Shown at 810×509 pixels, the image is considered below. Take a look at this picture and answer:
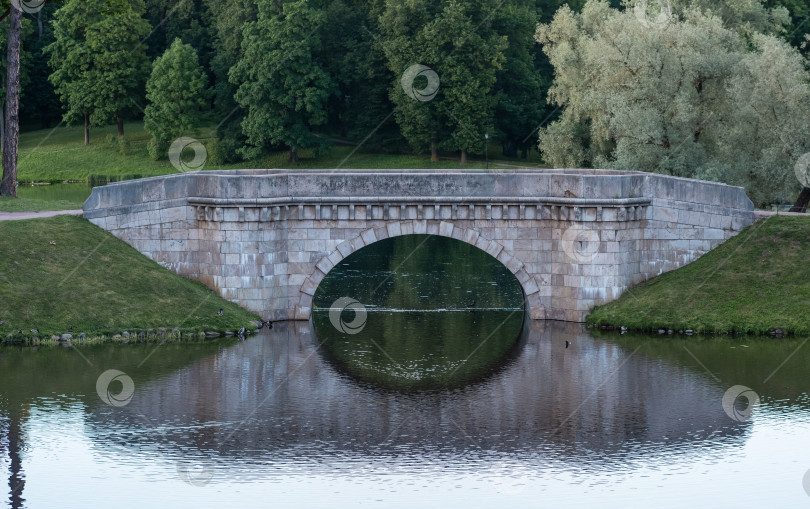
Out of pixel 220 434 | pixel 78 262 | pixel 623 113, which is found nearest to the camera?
pixel 220 434

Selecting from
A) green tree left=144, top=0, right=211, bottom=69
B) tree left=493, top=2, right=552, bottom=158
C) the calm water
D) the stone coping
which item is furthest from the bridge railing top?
green tree left=144, top=0, right=211, bottom=69

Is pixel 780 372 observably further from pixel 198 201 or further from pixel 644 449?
pixel 198 201

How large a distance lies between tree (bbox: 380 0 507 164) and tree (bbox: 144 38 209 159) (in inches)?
641

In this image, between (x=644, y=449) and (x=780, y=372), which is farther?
(x=780, y=372)

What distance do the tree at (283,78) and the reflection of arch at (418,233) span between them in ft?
155

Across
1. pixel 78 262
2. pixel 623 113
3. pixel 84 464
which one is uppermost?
pixel 623 113

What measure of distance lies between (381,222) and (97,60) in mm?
61146

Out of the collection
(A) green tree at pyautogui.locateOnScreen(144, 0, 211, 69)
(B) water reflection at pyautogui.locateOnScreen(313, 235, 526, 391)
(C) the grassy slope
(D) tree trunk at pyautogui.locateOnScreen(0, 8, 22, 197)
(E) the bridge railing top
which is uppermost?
(A) green tree at pyautogui.locateOnScreen(144, 0, 211, 69)

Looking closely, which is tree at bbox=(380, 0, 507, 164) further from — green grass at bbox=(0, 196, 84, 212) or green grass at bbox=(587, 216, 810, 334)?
green grass at bbox=(587, 216, 810, 334)

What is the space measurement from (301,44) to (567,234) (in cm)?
5048

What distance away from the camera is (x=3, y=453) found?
2884 cm

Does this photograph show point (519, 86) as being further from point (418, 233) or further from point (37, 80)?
point (418, 233)

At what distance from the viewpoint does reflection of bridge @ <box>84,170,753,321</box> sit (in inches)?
1667

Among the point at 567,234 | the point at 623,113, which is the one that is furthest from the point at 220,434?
the point at 623,113
